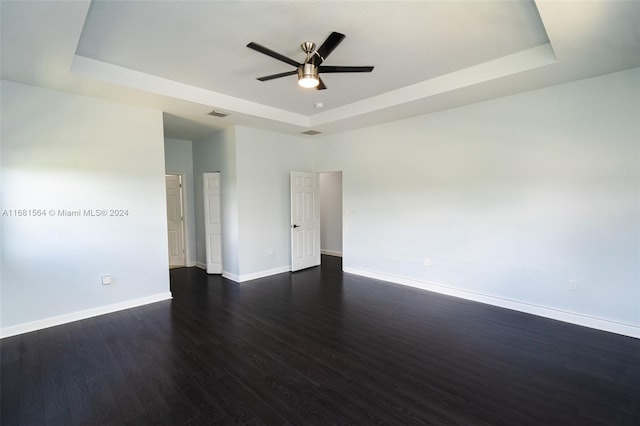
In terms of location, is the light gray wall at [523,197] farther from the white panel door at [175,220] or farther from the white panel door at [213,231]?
the white panel door at [175,220]

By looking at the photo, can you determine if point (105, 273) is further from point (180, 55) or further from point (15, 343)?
point (180, 55)

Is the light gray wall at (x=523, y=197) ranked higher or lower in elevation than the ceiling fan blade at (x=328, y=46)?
lower

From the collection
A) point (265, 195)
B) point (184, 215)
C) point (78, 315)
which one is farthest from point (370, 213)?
point (78, 315)

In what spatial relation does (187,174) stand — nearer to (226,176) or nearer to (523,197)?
(226,176)

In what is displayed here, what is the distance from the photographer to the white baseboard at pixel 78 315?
3346 mm

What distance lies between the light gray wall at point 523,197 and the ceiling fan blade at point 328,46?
8.80 feet

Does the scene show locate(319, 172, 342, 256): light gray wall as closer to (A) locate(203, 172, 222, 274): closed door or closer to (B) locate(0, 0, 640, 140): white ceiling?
(A) locate(203, 172, 222, 274): closed door

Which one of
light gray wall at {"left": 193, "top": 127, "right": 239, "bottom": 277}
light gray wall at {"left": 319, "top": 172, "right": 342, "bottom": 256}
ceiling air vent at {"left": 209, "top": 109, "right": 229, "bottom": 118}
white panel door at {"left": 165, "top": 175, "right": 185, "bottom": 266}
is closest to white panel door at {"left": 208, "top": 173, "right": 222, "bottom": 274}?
light gray wall at {"left": 193, "top": 127, "right": 239, "bottom": 277}

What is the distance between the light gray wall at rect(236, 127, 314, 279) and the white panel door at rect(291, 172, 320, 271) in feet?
0.55

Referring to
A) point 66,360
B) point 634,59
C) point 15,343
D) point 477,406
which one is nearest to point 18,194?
point 15,343

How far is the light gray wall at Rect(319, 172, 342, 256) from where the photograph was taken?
7891 mm

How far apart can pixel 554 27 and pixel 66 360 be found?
5301 mm

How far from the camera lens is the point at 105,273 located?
3.96 meters

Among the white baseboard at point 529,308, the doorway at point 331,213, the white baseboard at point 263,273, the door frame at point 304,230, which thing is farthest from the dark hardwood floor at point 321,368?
the doorway at point 331,213
